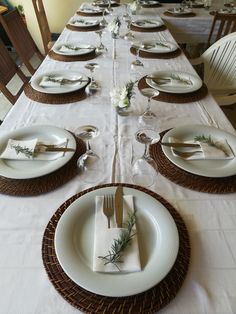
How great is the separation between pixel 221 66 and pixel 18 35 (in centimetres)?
132

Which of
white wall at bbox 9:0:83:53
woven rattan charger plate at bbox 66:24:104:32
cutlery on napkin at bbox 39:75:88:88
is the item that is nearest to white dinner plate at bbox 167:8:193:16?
woven rattan charger plate at bbox 66:24:104:32

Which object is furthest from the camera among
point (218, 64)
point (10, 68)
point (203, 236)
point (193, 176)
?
point (218, 64)

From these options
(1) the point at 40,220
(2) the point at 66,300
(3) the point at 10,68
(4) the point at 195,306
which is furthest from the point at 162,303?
(3) the point at 10,68

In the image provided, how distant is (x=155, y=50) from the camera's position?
147 cm

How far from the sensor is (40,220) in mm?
592

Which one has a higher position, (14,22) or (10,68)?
(14,22)

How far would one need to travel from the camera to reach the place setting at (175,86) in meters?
1.06

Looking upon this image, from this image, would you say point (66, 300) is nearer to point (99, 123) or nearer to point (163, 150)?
point (163, 150)

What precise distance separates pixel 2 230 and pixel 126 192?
29 centimetres

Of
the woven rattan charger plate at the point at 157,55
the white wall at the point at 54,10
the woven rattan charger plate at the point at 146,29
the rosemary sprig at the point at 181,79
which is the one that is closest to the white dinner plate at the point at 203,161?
the rosemary sprig at the point at 181,79

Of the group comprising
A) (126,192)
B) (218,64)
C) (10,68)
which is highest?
(126,192)

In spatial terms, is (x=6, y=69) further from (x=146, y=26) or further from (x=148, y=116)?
(x=146, y=26)

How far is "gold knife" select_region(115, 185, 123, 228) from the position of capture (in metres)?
0.56

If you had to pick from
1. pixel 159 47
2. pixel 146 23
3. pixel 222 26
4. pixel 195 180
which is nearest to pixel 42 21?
pixel 146 23
